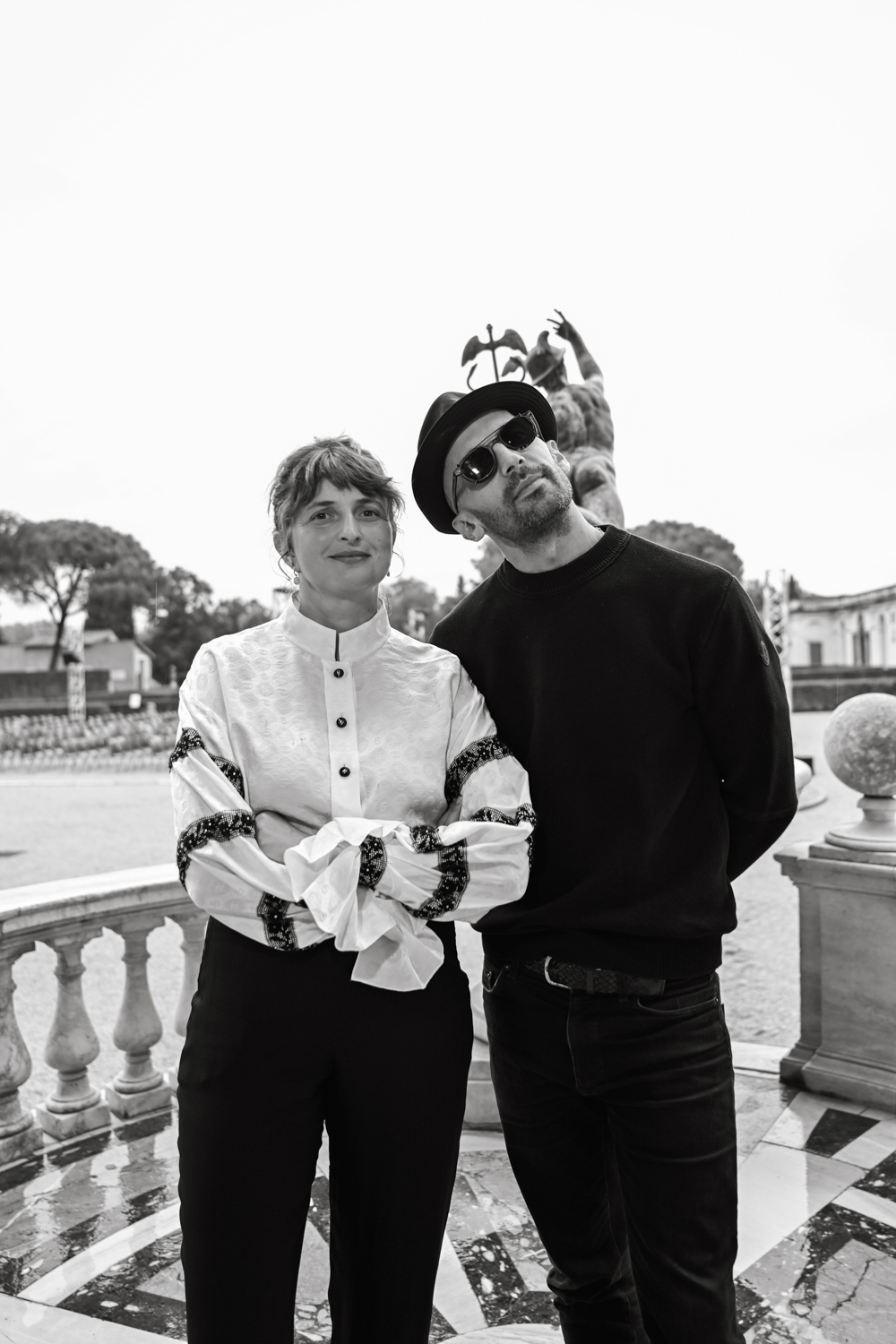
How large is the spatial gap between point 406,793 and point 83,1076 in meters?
2.50

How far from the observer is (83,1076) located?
11.7 feet

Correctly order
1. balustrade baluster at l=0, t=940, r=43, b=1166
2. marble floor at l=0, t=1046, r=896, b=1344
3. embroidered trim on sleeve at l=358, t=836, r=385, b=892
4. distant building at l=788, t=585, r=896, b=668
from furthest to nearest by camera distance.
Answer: distant building at l=788, t=585, r=896, b=668
balustrade baluster at l=0, t=940, r=43, b=1166
marble floor at l=0, t=1046, r=896, b=1344
embroidered trim on sleeve at l=358, t=836, r=385, b=892

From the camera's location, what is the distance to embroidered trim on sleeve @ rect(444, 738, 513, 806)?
1794mm

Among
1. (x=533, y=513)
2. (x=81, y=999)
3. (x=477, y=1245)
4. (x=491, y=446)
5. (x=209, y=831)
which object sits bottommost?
(x=477, y=1245)

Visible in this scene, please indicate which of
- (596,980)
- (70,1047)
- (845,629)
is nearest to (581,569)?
(596,980)

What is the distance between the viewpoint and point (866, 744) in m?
3.81

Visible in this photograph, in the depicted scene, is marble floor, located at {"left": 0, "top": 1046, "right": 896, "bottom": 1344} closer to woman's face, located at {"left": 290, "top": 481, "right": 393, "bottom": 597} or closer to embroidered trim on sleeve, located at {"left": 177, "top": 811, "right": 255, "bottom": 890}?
embroidered trim on sleeve, located at {"left": 177, "top": 811, "right": 255, "bottom": 890}

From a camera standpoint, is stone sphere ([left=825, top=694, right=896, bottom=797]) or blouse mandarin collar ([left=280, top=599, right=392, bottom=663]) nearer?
blouse mandarin collar ([left=280, top=599, right=392, bottom=663])

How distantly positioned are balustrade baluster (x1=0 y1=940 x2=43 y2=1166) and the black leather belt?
83.9 inches

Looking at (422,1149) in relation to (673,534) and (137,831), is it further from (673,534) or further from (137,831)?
(673,534)

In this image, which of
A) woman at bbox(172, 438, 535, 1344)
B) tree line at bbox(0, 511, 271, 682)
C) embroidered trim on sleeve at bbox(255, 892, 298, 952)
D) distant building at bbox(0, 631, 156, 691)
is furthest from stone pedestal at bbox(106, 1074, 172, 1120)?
tree line at bbox(0, 511, 271, 682)

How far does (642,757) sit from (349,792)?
546 mm

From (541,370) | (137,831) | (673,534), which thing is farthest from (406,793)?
(673,534)

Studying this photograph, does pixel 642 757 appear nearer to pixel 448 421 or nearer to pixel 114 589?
pixel 448 421
